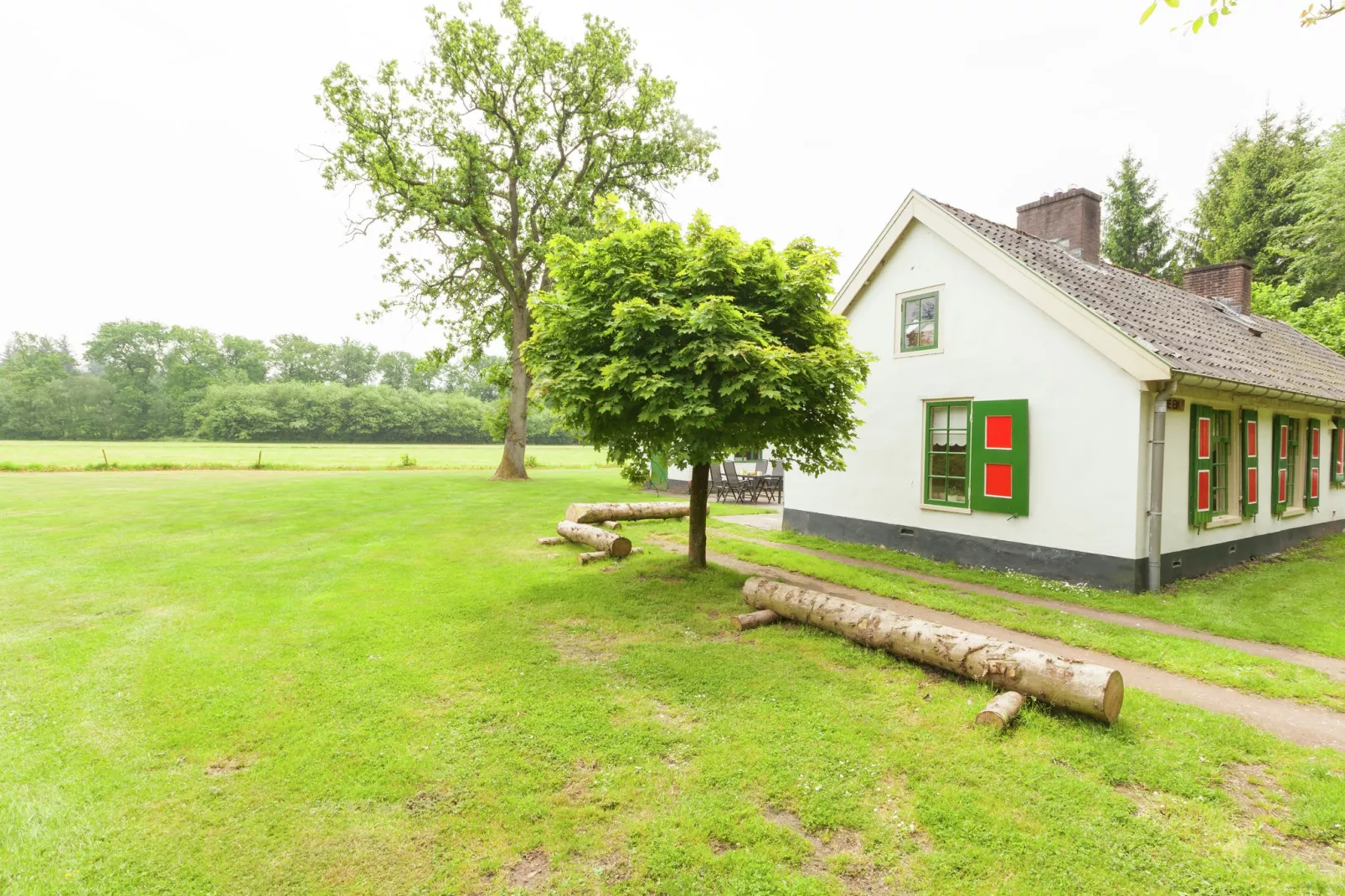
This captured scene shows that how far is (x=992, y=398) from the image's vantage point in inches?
378

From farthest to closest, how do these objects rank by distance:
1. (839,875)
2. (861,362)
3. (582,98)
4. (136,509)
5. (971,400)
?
(582,98), (136,509), (971,400), (861,362), (839,875)

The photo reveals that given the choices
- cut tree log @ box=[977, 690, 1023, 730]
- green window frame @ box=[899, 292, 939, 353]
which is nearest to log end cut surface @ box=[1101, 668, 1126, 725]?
cut tree log @ box=[977, 690, 1023, 730]

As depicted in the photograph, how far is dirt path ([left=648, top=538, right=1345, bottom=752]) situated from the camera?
14.8ft

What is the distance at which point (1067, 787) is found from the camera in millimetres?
3662

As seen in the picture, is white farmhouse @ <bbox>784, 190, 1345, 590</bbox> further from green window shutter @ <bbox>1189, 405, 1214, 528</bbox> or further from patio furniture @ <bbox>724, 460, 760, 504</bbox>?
patio furniture @ <bbox>724, 460, 760, 504</bbox>

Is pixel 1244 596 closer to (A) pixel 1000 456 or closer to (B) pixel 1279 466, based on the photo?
(A) pixel 1000 456

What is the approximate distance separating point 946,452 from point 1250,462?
5.28m

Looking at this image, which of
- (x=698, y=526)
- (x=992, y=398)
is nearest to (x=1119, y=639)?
(x=992, y=398)

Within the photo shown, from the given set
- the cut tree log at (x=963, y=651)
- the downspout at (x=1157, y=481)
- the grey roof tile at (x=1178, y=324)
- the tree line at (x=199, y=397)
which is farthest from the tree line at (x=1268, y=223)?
the tree line at (x=199, y=397)

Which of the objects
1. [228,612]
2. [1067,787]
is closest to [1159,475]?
[1067,787]

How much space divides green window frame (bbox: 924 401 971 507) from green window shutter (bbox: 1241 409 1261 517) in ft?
15.8

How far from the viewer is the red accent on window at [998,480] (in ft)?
30.3

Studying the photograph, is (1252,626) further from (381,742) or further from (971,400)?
(381,742)

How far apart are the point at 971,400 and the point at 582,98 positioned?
19.6 meters
